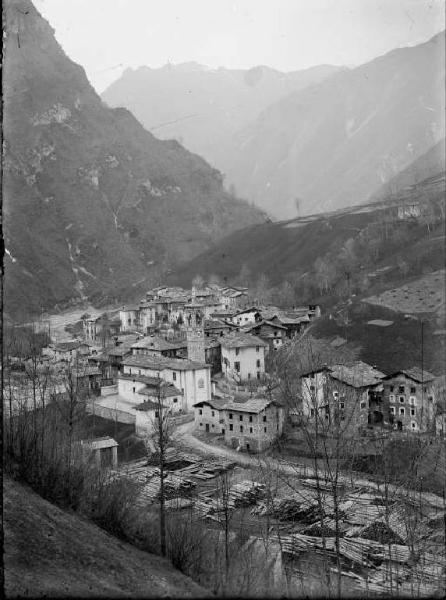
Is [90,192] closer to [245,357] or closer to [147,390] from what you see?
[245,357]

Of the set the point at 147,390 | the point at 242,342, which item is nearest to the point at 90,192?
the point at 242,342

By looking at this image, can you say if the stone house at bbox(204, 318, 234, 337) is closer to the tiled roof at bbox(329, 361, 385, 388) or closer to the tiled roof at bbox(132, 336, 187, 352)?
the tiled roof at bbox(132, 336, 187, 352)

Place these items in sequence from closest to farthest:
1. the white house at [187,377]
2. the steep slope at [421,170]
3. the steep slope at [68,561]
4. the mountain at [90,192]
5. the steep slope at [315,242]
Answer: the steep slope at [68,561], the white house at [187,377], the steep slope at [315,242], the steep slope at [421,170], the mountain at [90,192]

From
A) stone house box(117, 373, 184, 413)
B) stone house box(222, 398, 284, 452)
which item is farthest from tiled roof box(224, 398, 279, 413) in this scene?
stone house box(117, 373, 184, 413)

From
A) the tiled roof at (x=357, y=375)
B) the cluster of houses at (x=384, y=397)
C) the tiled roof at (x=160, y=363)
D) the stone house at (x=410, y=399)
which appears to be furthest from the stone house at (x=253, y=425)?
the stone house at (x=410, y=399)

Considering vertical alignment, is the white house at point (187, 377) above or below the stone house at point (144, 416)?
above

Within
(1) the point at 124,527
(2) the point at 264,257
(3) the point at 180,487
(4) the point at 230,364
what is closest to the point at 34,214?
(2) the point at 264,257

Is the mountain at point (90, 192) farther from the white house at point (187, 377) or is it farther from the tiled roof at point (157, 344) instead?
the white house at point (187, 377)

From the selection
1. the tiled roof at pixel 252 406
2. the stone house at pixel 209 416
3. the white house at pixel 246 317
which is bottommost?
the stone house at pixel 209 416
